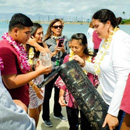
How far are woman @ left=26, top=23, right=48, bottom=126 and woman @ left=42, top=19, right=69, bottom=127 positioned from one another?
1.39 feet

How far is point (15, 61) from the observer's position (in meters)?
1.84

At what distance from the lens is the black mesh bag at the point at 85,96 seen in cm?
184

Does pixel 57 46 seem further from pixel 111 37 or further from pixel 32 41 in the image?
pixel 111 37

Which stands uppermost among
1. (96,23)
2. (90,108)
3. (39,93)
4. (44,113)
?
(96,23)

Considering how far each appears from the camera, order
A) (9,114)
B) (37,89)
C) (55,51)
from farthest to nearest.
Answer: (55,51), (37,89), (9,114)

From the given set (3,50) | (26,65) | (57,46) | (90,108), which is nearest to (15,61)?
(3,50)

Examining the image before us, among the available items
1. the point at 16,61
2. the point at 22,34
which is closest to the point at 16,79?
the point at 16,61

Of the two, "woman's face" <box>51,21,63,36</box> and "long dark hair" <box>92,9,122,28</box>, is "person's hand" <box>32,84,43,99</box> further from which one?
"woman's face" <box>51,21,63,36</box>

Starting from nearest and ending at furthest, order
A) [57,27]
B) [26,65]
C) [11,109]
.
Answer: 1. [11,109]
2. [26,65]
3. [57,27]

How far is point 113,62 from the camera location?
170 centimetres

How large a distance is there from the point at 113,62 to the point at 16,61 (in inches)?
37.5

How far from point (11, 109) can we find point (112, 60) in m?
1.16

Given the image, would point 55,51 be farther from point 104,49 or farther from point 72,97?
point 104,49

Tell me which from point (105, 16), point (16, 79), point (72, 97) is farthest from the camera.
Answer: point (72, 97)
